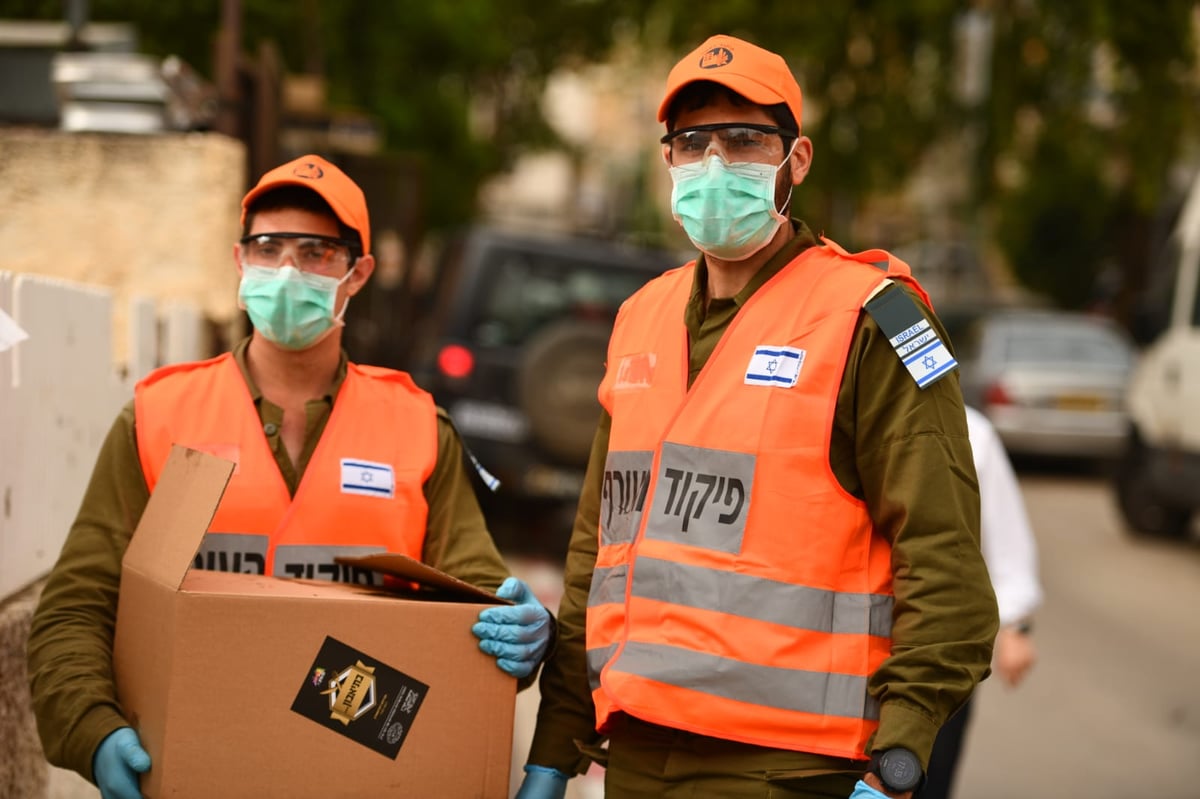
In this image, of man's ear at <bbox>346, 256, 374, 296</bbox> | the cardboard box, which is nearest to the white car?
man's ear at <bbox>346, 256, 374, 296</bbox>

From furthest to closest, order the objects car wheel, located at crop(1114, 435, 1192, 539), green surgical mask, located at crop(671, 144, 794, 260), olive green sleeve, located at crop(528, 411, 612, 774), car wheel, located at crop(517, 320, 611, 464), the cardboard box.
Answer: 1. car wheel, located at crop(1114, 435, 1192, 539)
2. car wheel, located at crop(517, 320, 611, 464)
3. olive green sleeve, located at crop(528, 411, 612, 774)
4. green surgical mask, located at crop(671, 144, 794, 260)
5. the cardboard box

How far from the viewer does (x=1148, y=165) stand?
16469 millimetres

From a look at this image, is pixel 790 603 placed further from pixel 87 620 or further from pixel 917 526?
pixel 87 620

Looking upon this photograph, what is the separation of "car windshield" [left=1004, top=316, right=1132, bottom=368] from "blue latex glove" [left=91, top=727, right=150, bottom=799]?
14.5 meters

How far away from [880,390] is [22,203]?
5.51 metres

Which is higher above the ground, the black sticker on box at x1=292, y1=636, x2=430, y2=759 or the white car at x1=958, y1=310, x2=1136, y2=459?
the black sticker on box at x1=292, y1=636, x2=430, y2=759

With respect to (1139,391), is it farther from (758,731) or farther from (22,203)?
(758,731)

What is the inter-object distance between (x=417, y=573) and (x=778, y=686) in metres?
0.73

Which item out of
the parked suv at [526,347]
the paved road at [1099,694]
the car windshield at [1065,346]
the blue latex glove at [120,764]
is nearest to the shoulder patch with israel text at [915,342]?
the blue latex glove at [120,764]

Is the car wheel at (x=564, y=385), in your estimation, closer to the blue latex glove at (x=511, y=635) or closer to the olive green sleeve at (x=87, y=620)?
the olive green sleeve at (x=87, y=620)

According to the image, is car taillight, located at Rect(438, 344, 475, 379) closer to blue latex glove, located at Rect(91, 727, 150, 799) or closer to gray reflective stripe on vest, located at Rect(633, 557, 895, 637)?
blue latex glove, located at Rect(91, 727, 150, 799)

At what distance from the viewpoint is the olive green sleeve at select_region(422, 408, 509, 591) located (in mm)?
3371

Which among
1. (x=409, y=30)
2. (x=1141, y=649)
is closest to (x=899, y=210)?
(x=409, y=30)

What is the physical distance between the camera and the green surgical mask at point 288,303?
3479 millimetres
